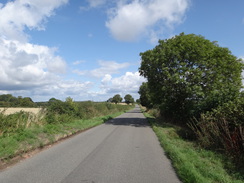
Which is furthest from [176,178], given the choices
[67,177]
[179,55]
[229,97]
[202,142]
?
[179,55]

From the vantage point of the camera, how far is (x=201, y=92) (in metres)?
16.8

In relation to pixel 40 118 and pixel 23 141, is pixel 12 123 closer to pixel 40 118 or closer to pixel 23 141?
pixel 23 141

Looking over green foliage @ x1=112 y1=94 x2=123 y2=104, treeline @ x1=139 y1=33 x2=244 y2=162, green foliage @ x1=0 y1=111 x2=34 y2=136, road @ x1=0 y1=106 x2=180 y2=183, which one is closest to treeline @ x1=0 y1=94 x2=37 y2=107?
green foliage @ x1=0 y1=111 x2=34 y2=136

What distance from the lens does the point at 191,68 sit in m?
17.7

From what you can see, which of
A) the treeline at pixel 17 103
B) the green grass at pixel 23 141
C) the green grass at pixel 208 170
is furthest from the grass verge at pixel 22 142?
the treeline at pixel 17 103

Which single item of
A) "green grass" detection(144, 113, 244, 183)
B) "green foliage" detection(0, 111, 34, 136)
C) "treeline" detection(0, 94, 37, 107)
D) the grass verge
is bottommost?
"green grass" detection(144, 113, 244, 183)

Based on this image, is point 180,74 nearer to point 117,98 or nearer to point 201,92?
point 201,92

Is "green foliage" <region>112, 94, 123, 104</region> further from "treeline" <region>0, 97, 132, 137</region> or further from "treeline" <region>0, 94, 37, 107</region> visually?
"treeline" <region>0, 97, 132, 137</region>

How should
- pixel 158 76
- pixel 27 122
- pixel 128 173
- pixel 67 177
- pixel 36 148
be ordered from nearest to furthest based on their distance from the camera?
pixel 67 177 → pixel 128 173 → pixel 36 148 → pixel 27 122 → pixel 158 76

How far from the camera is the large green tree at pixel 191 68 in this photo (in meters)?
17.3

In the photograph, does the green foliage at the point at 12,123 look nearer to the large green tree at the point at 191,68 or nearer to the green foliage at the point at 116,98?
the large green tree at the point at 191,68

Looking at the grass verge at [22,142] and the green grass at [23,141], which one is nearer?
the grass verge at [22,142]

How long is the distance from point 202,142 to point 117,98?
115m

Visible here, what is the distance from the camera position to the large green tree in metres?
17.3
